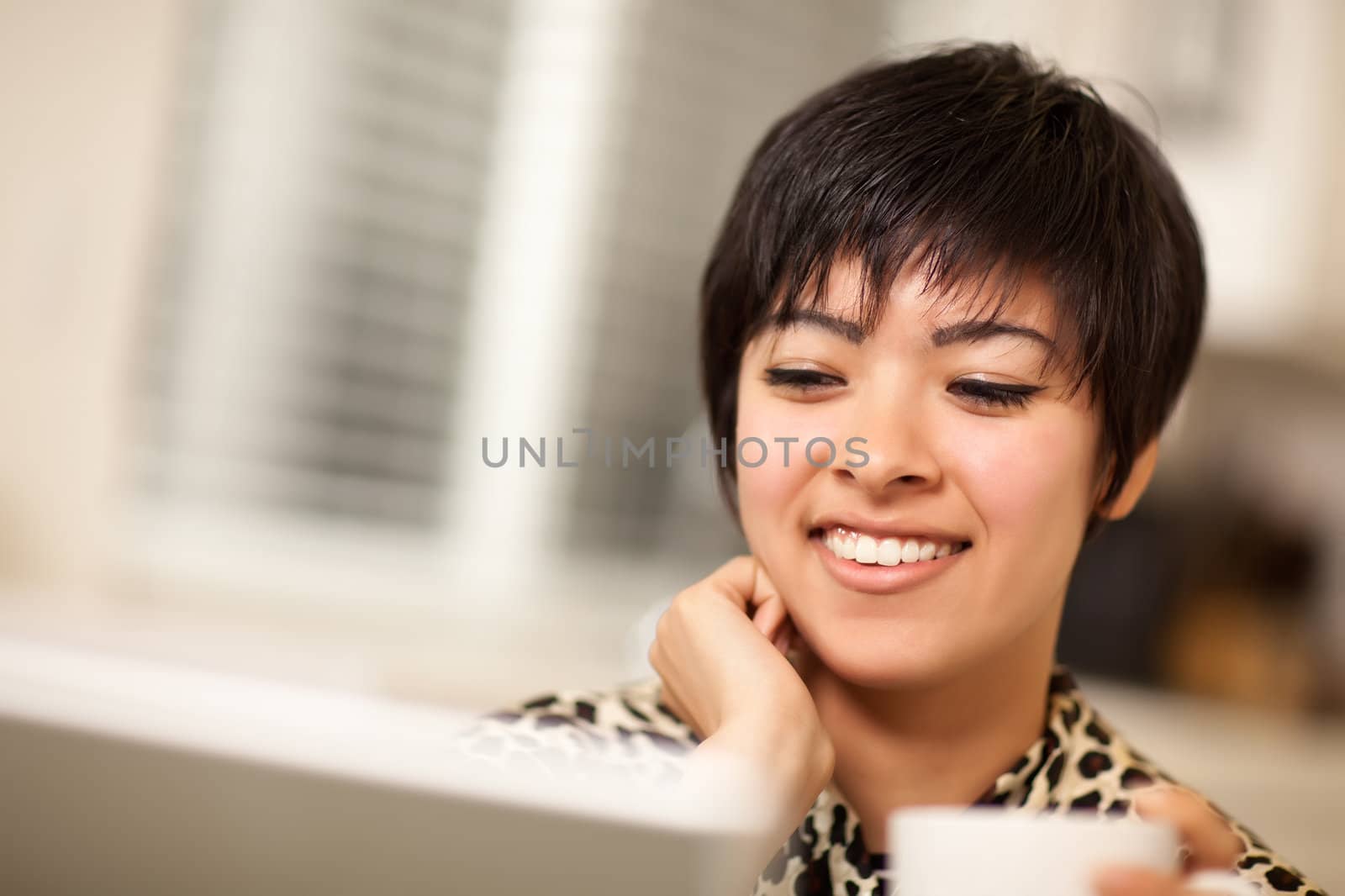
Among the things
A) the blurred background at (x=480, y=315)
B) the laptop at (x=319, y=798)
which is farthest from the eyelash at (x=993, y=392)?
the blurred background at (x=480, y=315)

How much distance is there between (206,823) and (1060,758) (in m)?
0.74

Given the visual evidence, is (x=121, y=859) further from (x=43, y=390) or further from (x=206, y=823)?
(x=43, y=390)

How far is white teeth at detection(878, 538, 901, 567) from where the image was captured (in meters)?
0.82

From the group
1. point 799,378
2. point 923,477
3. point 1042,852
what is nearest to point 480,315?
point 799,378

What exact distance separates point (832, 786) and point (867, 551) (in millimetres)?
211

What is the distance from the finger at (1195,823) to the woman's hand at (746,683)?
0.72ft

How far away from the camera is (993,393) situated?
2.70 feet

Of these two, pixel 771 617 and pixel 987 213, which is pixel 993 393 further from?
pixel 771 617

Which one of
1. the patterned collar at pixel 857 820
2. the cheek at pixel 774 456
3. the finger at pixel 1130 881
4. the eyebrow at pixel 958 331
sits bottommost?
the patterned collar at pixel 857 820

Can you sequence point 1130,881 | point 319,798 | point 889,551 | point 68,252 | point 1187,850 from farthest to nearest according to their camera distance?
point 68,252 → point 889,551 → point 1187,850 → point 1130,881 → point 319,798

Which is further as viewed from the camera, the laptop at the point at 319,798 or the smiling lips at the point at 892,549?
the smiling lips at the point at 892,549

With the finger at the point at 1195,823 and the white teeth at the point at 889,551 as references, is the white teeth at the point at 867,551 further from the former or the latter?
the finger at the point at 1195,823

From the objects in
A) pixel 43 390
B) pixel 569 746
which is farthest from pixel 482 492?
pixel 569 746

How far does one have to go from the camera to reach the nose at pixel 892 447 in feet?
2.59
